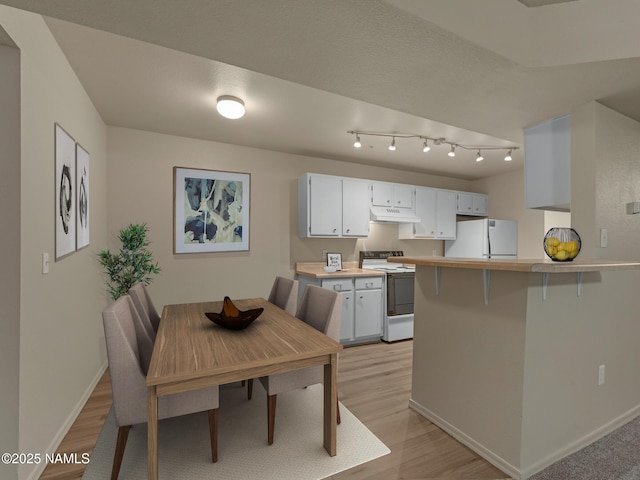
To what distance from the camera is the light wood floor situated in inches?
66.7

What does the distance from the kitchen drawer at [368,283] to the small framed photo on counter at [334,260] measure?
0.38 metres

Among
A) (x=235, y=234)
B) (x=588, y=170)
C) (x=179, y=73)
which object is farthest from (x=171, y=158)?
(x=588, y=170)

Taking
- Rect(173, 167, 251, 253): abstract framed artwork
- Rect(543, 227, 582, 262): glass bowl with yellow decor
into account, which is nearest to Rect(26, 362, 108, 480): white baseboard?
Rect(173, 167, 251, 253): abstract framed artwork

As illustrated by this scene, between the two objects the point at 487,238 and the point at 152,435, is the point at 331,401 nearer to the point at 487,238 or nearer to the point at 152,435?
the point at 152,435

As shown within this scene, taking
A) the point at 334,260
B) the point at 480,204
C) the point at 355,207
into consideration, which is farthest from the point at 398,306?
the point at 480,204

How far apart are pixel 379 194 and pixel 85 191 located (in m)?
3.35

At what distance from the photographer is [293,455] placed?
1.83 metres

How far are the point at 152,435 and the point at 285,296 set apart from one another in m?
1.52

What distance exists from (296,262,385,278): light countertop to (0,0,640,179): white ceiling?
Answer: 1877 mm

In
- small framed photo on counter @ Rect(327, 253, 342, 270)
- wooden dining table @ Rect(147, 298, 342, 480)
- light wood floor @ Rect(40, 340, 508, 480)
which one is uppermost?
small framed photo on counter @ Rect(327, 253, 342, 270)

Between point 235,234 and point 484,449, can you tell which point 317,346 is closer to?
point 484,449

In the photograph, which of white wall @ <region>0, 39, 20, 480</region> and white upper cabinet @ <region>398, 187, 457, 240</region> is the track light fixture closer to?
white upper cabinet @ <region>398, 187, 457, 240</region>

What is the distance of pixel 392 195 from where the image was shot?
446 cm

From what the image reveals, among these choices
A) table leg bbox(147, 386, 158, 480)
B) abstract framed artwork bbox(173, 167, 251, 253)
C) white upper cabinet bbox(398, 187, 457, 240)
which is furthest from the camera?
white upper cabinet bbox(398, 187, 457, 240)
